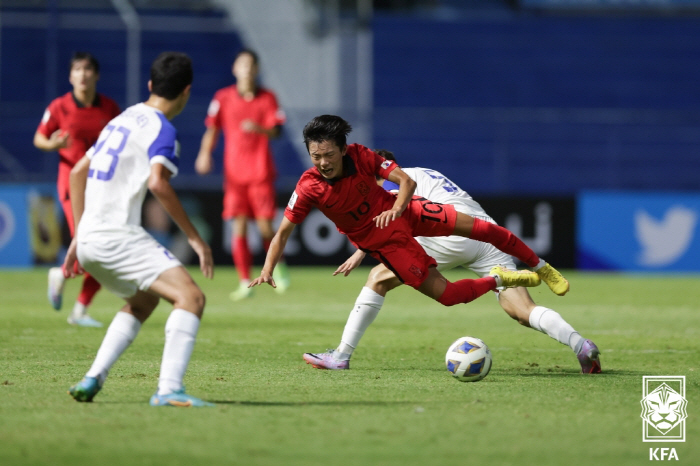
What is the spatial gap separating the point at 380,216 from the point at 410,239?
409 mm

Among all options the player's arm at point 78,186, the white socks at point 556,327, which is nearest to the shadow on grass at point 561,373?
the white socks at point 556,327

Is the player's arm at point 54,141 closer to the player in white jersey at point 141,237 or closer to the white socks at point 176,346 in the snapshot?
the player in white jersey at point 141,237

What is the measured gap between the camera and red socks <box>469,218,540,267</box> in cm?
610

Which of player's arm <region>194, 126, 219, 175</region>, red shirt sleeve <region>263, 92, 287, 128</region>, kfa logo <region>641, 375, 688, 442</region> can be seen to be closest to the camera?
kfa logo <region>641, 375, 688, 442</region>

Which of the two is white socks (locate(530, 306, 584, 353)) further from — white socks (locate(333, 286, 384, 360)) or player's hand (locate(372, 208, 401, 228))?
player's hand (locate(372, 208, 401, 228))

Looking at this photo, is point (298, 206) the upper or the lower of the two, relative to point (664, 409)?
upper

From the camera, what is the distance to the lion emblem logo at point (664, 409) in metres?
4.39

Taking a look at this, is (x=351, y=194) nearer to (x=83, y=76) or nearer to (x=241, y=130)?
(x=83, y=76)

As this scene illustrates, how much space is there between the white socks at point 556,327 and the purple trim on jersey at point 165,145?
2.62 meters

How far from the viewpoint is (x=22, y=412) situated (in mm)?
4582

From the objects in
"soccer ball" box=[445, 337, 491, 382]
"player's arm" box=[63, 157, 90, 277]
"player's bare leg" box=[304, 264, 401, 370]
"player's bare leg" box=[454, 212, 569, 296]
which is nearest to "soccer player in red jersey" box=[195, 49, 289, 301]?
"player's bare leg" box=[304, 264, 401, 370]

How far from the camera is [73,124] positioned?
28.5ft

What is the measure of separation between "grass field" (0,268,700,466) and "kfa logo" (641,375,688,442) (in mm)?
57

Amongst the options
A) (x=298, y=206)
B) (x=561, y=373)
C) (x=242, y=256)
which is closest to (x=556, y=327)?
(x=561, y=373)
